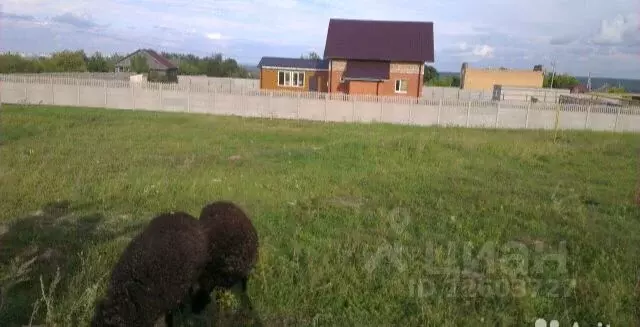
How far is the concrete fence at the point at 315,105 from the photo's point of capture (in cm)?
2203

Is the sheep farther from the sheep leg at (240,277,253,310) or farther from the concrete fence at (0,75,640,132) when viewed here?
the concrete fence at (0,75,640,132)

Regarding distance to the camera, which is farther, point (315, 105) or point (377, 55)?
point (377, 55)

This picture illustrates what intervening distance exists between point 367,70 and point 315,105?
10167mm

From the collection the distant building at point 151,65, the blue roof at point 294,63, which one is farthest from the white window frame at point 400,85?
the distant building at point 151,65

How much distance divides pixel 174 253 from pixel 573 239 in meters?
4.75

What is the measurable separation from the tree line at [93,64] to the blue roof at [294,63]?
1354cm

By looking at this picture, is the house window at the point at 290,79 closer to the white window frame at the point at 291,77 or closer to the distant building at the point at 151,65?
the white window frame at the point at 291,77

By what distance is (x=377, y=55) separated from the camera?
1246 inches

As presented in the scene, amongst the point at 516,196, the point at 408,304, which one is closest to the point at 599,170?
the point at 516,196

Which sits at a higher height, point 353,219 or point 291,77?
point 291,77

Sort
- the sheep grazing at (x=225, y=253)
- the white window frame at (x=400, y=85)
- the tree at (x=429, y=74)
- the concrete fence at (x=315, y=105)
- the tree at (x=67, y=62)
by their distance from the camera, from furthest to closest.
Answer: the tree at (x=429, y=74)
the tree at (x=67, y=62)
the white window frame at (x=400, y=85)
the concrete fence at (x=315, y=105)
the sheep grazing at (x=225, y=253)

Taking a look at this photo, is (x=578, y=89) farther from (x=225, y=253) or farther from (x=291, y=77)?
(x=225, y=253)

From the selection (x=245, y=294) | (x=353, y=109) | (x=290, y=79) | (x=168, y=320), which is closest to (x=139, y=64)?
(x=290, y=79)

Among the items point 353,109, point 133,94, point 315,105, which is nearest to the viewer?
point 353,109
